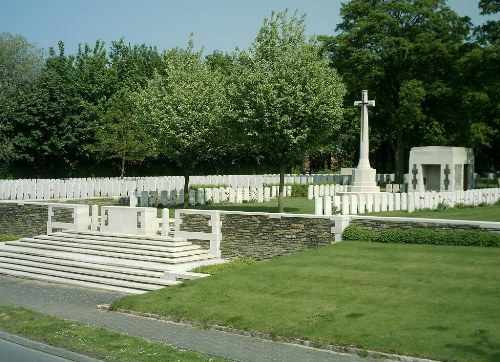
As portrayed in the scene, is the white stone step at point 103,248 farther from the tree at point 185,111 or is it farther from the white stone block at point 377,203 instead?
the white stone block at point 377,203

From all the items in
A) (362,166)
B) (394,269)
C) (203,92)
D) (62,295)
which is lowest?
(62,295)

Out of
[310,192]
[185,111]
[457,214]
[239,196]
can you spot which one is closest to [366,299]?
[457,214]

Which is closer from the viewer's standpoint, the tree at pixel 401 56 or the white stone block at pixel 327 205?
the white stone block at pixel 327 205

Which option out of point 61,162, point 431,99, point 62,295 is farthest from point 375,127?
point 62,295

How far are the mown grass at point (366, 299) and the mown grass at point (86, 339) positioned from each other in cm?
214

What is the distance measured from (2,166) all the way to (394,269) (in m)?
37.9

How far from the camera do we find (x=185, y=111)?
94.1 feet

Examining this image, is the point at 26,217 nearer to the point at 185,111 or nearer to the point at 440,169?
the point at 185,111

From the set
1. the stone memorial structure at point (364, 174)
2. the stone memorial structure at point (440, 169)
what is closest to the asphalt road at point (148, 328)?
the stone memorial structure at point (364, 174)

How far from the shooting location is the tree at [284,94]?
24031mm

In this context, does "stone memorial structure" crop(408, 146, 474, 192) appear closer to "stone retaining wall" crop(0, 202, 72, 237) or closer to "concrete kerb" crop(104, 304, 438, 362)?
"stone retaining wall" crop(0, 202, 72, 237)

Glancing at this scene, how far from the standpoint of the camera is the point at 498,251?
15.1 m

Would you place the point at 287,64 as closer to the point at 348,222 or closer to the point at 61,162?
the point at 348,222

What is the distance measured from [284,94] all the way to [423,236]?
373 inches
